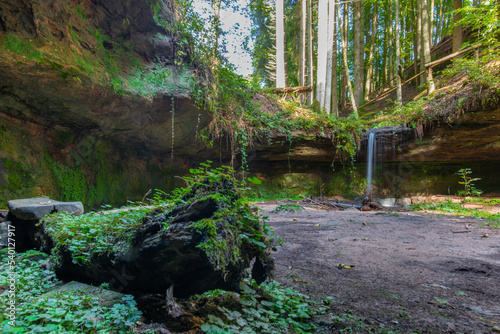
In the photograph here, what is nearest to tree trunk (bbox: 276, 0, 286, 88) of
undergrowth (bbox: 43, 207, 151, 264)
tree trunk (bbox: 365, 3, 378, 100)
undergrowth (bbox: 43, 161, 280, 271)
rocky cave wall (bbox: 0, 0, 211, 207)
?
rocky cave wall (bbox: 0, 0, 211, 207)

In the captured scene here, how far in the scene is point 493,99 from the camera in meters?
7.62

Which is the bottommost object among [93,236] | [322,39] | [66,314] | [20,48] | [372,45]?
[66,314]

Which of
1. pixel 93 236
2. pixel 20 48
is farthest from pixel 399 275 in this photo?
pixel 20 48

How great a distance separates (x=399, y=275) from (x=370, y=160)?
9146 mm

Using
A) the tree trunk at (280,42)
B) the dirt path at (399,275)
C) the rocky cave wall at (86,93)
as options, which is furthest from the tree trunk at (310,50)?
the dirt path at (399,275)

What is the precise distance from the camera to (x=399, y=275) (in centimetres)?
231

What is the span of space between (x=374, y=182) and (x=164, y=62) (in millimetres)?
10044

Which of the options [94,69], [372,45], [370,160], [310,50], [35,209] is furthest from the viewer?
[372,45]

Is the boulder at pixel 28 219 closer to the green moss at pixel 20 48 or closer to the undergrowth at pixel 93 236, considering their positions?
the undergrowth at pixel 93 236

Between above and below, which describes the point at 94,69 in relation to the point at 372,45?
below

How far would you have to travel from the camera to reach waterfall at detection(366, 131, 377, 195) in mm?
10031

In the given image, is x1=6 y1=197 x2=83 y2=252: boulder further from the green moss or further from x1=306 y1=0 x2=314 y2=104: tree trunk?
x1=306 y1=0 x2=314 y2=104: tree trunk

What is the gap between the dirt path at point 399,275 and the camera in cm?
153

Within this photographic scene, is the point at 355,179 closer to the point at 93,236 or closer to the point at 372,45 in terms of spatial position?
the point at 372,45
